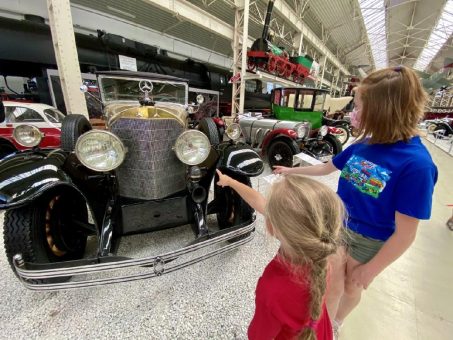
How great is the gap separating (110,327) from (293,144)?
393cm

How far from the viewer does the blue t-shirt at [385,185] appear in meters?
0.76

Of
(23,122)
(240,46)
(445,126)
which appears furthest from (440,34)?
(23,122)

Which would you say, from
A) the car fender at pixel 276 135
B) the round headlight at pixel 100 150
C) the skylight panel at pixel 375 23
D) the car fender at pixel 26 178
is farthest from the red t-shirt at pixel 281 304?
the skylight panel at pixel 375 23

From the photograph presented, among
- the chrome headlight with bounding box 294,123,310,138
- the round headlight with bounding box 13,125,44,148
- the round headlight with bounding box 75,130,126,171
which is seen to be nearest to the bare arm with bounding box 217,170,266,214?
the round headlight with bounding box 75,130,126,171

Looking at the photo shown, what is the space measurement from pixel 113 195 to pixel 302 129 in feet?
13.1

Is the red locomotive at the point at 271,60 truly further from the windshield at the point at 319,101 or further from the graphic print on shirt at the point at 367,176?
the graphic print on shirt at the point at 367,176

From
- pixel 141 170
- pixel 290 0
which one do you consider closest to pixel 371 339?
pixel 141 170

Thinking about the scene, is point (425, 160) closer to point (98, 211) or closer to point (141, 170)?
point (141, 170)

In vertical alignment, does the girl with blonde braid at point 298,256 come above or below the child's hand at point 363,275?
above

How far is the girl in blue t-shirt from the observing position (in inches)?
30.7

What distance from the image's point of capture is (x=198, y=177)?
1.83 m

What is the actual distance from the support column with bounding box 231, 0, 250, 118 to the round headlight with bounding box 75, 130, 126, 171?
6593 millimetres

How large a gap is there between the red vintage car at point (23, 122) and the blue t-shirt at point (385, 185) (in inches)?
206

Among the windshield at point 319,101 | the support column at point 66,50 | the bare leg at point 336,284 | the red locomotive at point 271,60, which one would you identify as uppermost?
the red locomotive at point 271,60
